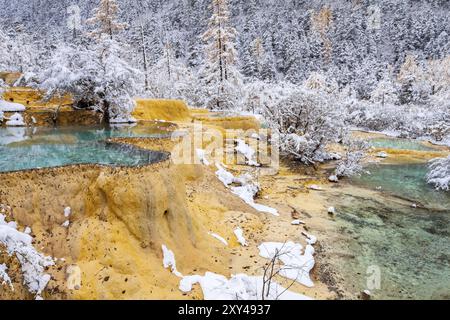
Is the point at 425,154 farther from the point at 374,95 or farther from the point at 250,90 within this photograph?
the point at 374,95

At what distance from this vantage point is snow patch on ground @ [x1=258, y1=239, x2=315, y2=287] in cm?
975

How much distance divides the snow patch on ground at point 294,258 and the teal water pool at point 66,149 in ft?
15.2

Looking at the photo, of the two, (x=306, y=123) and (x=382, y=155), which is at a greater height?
(x=306, y=123)

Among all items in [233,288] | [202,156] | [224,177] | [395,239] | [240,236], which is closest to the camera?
[233,288]

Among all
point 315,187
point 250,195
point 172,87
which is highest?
point 172,87

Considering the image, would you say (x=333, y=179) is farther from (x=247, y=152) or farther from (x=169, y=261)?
(x=169, y=261)

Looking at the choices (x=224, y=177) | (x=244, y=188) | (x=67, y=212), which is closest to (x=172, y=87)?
(x=224, y=177)

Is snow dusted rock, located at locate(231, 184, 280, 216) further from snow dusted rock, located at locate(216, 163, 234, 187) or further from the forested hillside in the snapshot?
the forested hillside

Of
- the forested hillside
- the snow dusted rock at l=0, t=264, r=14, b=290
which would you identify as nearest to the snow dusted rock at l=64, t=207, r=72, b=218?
the snow dusted rock at l=0, t=264, r=14, b=290

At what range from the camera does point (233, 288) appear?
8.58 meters

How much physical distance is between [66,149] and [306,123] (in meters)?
15.6

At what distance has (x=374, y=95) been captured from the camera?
5241 centimetres

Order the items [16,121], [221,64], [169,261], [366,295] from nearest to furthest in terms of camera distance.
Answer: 1. [169,261]
2. [366,295]
3. [16,121]
4. [221,64]
